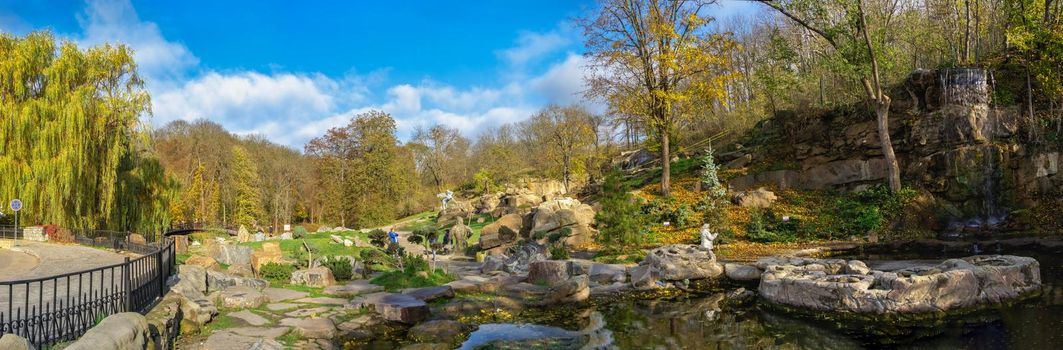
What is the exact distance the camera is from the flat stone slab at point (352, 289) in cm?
1220

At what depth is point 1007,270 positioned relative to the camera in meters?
10.8

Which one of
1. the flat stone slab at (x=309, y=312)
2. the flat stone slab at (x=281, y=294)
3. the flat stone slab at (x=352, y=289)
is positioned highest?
the flat stone slab at (x=281, y=294)

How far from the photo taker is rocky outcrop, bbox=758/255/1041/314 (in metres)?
9.96

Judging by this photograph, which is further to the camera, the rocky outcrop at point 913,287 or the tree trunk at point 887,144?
the tree trunk at point 887,144

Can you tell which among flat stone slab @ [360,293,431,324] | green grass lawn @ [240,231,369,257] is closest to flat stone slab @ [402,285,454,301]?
flat stone slab @ [360,293,431,324]

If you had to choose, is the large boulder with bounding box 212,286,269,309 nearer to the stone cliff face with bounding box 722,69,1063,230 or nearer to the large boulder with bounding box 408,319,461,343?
the large boulder with bounding box 408,319,461,343

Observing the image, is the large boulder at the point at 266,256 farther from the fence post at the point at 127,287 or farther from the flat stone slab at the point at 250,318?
the fence post at the point at 127,287

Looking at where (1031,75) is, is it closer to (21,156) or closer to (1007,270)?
(1007,270)

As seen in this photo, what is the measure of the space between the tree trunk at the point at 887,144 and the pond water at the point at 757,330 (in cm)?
1084

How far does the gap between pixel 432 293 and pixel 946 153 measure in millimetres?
19908

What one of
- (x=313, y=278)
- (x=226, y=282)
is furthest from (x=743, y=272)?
(x=226, y=282)

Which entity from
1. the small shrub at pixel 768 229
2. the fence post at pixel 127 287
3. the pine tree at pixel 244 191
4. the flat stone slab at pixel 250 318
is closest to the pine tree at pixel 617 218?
the small shrub at pixel 768 229

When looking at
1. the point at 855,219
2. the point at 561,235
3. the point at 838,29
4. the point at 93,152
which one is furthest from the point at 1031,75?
the point at 93,152

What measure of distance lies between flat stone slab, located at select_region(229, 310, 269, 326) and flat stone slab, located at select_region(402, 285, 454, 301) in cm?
283
